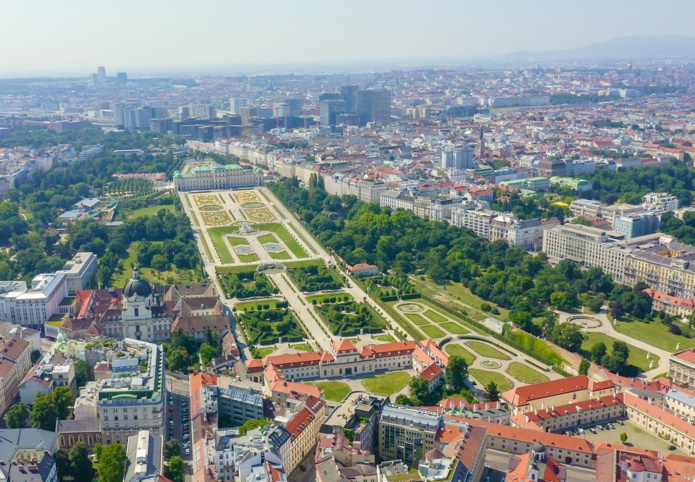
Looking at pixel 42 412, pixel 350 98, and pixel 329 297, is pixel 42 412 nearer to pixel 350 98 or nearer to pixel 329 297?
pixel 329 297

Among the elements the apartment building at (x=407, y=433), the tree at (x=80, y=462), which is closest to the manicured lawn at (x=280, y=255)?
the apartment building at (x=407, y=433)

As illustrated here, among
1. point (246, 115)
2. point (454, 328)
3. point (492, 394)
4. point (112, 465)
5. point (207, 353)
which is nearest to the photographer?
point (112, 465)

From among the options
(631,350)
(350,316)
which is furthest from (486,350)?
(350,316)

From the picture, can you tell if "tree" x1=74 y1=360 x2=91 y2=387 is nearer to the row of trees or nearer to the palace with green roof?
the row of trees

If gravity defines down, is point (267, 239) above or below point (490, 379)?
above

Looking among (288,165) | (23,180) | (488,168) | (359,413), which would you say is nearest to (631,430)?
(359,413)

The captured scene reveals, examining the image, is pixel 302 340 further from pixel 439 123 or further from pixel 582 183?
pixel 439 123

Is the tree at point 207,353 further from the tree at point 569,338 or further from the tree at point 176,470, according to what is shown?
the tree at point 569,338
